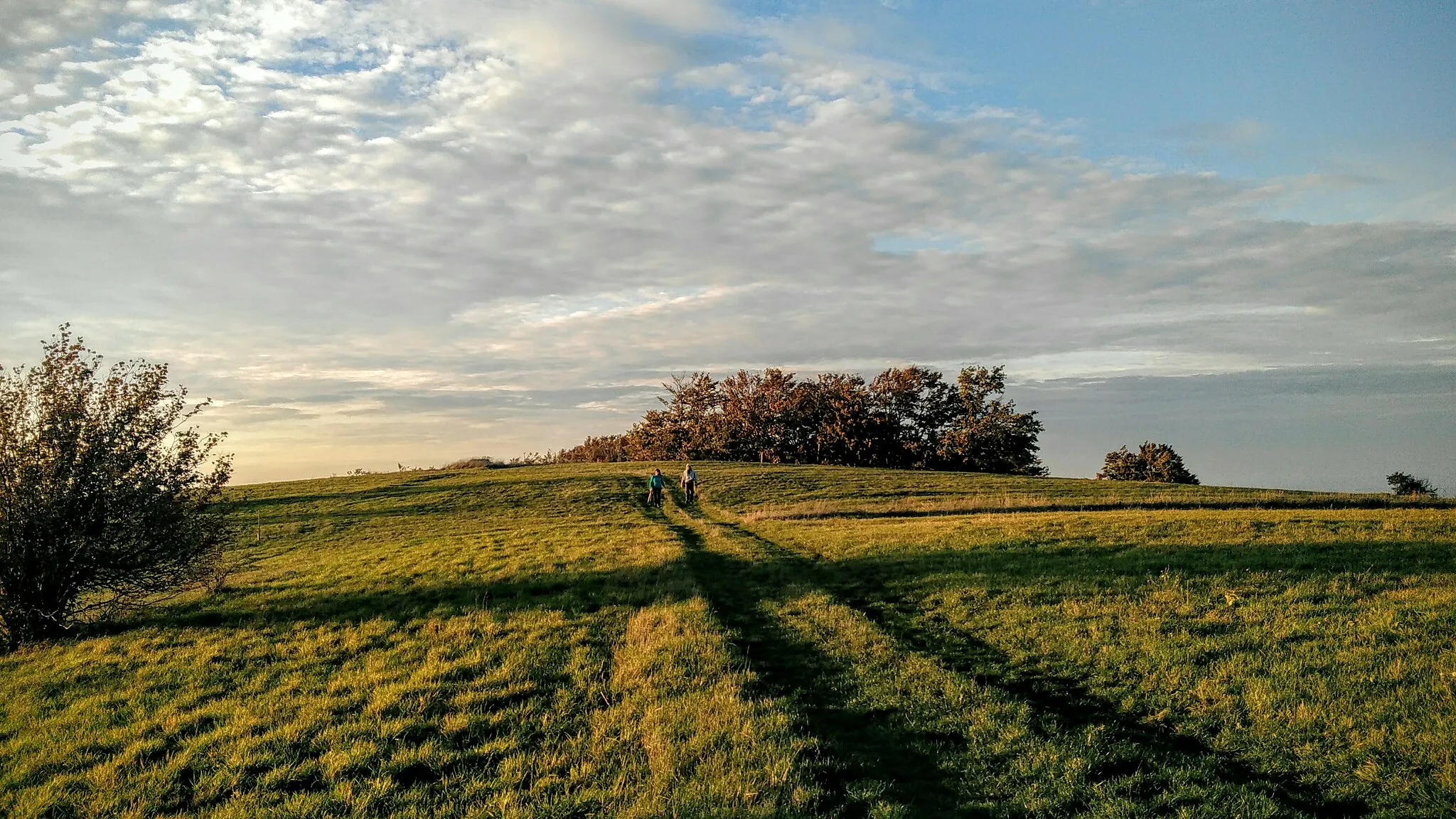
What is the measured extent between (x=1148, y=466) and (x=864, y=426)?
3479 centimetres

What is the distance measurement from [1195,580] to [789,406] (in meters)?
61.6

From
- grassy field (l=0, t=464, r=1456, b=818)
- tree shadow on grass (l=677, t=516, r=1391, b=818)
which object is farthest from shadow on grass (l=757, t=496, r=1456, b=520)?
grassy field (l=0, t=464, r=1456, b=818)

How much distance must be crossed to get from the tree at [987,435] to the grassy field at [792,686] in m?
49.4

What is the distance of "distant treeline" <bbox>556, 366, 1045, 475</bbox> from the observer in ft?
236

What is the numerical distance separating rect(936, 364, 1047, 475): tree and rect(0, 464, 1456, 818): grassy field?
162ft

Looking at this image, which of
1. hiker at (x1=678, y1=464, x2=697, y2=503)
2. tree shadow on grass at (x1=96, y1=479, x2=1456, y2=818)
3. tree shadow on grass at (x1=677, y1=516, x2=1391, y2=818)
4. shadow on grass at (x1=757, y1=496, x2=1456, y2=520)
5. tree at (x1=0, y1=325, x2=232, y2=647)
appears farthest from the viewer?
hiker at (x1=678, y1=464, x2=697, y2=503)

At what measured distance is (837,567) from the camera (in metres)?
20.2

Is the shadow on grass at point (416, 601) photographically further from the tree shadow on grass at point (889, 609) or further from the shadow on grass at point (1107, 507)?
the shadow on grass at point (1107, 507)

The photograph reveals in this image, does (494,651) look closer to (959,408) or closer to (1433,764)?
(1433,764)

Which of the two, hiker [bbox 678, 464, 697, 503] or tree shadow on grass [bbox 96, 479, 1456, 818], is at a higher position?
hiker [bbox 678, 464, 697, 503]

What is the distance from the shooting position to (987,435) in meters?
71.5

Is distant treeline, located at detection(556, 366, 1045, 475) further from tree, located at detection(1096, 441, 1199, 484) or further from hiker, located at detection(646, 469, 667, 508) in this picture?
hiker, located at detection(646, 469, 667, 508)

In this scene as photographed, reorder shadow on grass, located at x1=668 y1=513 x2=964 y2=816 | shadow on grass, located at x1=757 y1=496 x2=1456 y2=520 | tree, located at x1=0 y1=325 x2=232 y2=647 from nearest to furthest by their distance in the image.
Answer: shadow on grass, located at x1=668 y1=513 x2=964 y2=816
tree, located at x1=0 y1=325 x2=232 y2=647
shadow on grass, located at x1=757 y1=496 x2=1456 y2=520

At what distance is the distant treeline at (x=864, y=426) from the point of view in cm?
7206
